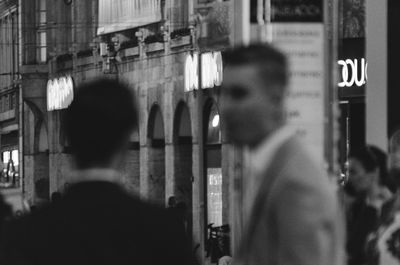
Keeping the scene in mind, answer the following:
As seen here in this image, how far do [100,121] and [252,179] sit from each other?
2.02 ft

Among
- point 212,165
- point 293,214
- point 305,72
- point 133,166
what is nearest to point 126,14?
point 133,166

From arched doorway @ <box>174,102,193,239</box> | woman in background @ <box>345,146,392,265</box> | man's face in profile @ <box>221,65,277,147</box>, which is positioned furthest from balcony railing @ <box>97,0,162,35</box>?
man's face in profile @ <box>221,65,277,147</box>

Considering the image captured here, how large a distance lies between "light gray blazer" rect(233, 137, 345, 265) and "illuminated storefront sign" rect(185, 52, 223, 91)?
3440 cm

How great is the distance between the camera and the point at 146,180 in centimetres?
4644

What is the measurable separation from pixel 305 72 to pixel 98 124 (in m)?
3.32

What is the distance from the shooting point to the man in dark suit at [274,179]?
443cm

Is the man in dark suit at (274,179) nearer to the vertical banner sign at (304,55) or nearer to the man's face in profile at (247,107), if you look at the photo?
the man's face in profile at (247,107)

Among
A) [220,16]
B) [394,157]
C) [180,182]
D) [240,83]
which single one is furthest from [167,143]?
[240,83]

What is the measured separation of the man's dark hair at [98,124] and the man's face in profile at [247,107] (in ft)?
1.37

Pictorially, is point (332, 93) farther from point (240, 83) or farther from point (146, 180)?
point (146, 180)

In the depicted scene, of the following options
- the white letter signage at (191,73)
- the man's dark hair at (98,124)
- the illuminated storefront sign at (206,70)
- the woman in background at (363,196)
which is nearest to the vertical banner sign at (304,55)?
the woman in background at (363,196)

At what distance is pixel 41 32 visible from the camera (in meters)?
60.2

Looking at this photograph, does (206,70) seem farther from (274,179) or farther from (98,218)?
(98,218)

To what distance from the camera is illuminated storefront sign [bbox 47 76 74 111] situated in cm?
5528
